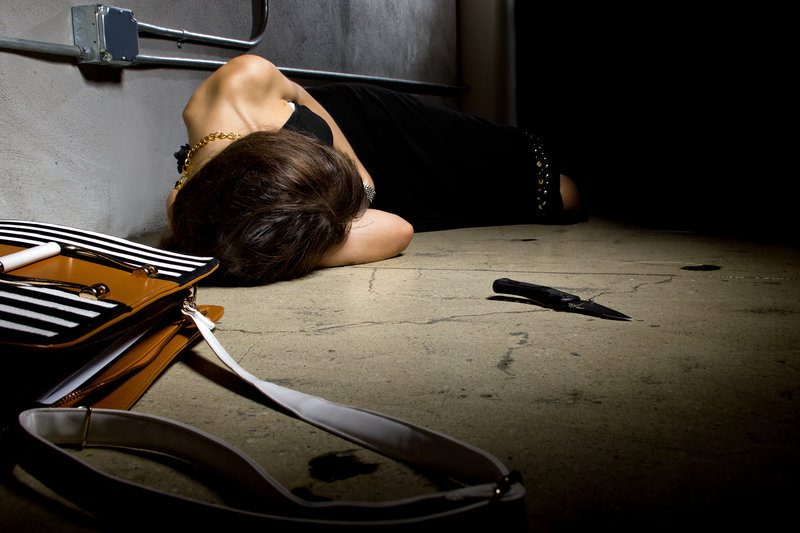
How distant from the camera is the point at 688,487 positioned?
65cm

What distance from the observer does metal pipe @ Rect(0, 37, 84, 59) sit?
1.78 metres

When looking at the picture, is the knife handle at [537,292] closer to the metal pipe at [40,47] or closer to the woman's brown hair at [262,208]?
the woman's brown hair at [262,208]

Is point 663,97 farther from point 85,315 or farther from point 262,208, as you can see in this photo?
point 85,315

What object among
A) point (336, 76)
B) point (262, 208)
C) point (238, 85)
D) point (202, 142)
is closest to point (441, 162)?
point (238, 85)

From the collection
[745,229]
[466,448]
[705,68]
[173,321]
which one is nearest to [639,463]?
[466,448]

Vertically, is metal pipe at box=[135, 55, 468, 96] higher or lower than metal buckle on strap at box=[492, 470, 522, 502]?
higher

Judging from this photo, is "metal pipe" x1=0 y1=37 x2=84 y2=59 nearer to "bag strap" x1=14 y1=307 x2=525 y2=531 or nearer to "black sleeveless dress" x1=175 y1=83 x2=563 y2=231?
"black sleeveless dress" x1=175 y1=83 x2=563 y2=231

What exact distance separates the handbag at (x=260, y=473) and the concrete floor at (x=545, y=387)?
28 mm

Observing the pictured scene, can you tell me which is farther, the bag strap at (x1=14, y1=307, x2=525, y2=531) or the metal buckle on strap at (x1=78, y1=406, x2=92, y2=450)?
the metal buckle on strap at (x1=78, y1=406, x2=92, y2=450)

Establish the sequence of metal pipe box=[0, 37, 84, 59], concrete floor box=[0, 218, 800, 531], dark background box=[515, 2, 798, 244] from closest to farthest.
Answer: concrete floor box=[0, 218, 800, 531] < metal pipe box=[0, 37, 84, 59] < dark background box=[515, 2, 798, 244]

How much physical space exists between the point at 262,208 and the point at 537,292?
70cm

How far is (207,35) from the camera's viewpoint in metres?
2.57

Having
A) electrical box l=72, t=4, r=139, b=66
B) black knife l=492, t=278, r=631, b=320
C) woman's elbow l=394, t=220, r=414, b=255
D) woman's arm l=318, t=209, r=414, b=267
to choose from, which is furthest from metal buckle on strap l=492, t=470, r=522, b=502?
electrical box l=72, t=4, r=139, b=66

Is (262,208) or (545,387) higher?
(262,208)
